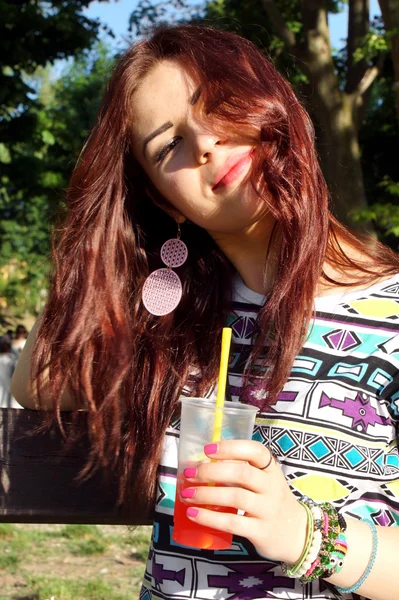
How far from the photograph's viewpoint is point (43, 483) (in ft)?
6.13

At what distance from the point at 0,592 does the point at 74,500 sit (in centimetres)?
256

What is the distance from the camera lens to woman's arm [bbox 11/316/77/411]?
1.88 m

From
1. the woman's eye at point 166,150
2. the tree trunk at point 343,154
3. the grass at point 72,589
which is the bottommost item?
the grass at point 72,589

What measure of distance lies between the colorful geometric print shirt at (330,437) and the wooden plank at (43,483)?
0.25m

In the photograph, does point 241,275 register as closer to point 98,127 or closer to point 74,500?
point 98,127

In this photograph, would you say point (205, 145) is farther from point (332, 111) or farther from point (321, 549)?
point (332, 111)

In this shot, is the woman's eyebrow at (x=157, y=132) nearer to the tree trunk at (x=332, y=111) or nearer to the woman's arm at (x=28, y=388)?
the woman's arm at (x=28, y=388)

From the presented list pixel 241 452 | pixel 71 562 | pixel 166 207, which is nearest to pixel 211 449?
pixel 241 452

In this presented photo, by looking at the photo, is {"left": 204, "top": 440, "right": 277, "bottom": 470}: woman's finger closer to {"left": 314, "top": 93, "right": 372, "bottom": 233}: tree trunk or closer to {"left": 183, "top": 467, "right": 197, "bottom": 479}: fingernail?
{"left": 183, "top": 467, "right": 197, "bottom": 479}: fingernail

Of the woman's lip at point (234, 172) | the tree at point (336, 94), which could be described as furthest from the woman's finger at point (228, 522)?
the tree at point (336, 94)

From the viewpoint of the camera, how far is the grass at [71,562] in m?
3.97

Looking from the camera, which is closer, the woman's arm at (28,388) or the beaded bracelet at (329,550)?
the beaded bracelet at (329,550)

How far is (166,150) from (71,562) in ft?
11.4

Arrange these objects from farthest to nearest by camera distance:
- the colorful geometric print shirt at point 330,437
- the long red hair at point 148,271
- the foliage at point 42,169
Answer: the foliage at point 42,169, the long red hair at point 148,271, the colorful geometric print shirt at point 330,437
